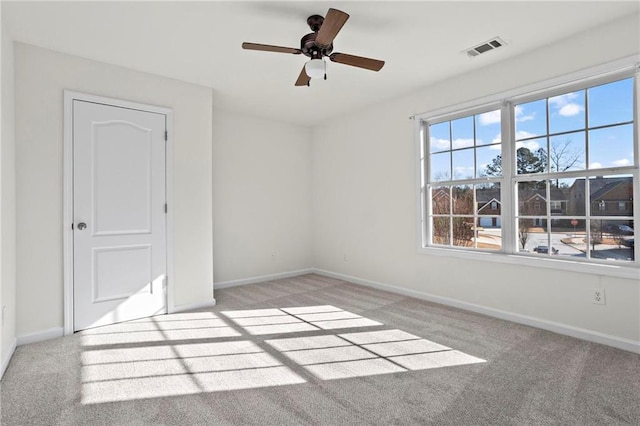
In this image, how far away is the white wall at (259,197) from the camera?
16.3 feet

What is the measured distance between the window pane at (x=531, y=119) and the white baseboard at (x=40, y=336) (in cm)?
479

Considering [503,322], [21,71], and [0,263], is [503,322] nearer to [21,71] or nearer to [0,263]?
[0,263]

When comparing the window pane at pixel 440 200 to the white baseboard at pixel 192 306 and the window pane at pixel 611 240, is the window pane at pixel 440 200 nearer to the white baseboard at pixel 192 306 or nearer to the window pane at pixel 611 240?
the window pane at pixel 611 240

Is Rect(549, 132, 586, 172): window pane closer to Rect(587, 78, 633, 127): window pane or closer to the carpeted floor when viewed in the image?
Rect(587, 78, 633, 127): window pane

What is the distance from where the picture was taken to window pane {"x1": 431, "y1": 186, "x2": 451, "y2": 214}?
4082 millimetres

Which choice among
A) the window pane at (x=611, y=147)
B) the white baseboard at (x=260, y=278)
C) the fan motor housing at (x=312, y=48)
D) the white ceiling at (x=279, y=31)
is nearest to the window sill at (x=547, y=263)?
the window pane at (x=611, y=147)

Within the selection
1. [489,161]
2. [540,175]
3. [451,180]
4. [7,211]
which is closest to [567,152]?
[540,175]

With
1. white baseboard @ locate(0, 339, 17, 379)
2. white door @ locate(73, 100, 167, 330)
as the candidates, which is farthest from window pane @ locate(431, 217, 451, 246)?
white baseboard @ locate(0, 339, 17, 379)

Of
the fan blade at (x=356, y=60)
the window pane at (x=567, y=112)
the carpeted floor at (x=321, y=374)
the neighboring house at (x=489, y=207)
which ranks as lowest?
the carpeted floor at (x=321, y=374)

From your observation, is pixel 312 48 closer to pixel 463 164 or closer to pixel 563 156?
pixel 463 164

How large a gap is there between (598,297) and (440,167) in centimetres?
202

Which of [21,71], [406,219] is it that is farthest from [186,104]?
[406,219]

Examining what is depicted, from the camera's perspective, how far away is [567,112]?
10.2 feet

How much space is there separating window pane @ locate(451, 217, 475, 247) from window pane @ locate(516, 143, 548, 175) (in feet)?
2.53
